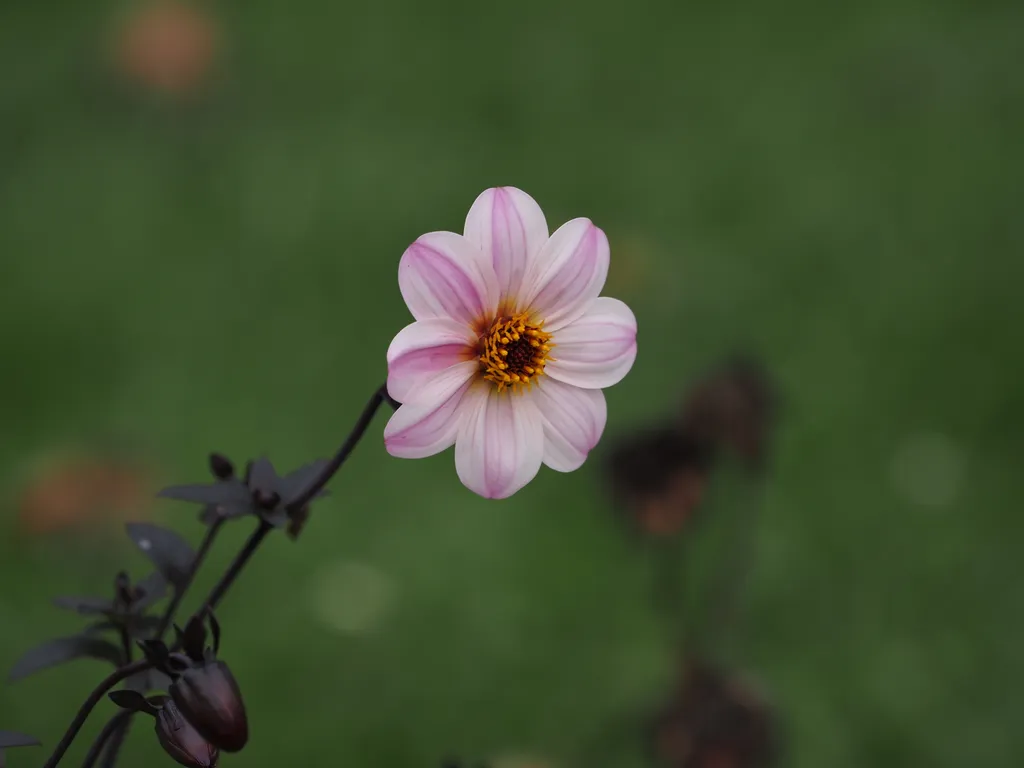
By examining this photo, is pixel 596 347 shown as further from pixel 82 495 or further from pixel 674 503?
pixel 82 495

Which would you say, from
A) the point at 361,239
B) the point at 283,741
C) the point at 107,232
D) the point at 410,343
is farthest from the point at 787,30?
the point at 410,343

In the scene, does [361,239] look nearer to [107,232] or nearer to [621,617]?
[107,232]

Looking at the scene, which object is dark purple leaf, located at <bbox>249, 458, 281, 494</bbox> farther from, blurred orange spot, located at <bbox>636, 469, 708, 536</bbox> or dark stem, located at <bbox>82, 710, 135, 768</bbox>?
blurred orange spot, located at <bbox>636, 469, 708, 536</bbox>

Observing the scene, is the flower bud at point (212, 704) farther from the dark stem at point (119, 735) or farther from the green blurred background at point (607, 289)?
the green blurred background at point (607, 289)

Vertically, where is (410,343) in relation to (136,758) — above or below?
above

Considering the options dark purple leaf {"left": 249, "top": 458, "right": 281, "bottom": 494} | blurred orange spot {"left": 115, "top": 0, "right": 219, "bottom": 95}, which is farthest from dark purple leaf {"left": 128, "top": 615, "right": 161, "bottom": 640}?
blurred orange spot {"left": 115, "top": 0, "right": 219, "bottom": 95}

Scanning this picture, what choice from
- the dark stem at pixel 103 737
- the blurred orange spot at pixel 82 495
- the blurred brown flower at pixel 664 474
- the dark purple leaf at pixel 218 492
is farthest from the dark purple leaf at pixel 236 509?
the blurred orange spot at pixel 82 495

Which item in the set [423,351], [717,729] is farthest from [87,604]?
[717,729]

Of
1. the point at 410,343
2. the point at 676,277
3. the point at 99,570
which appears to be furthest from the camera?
the point at 676,277
